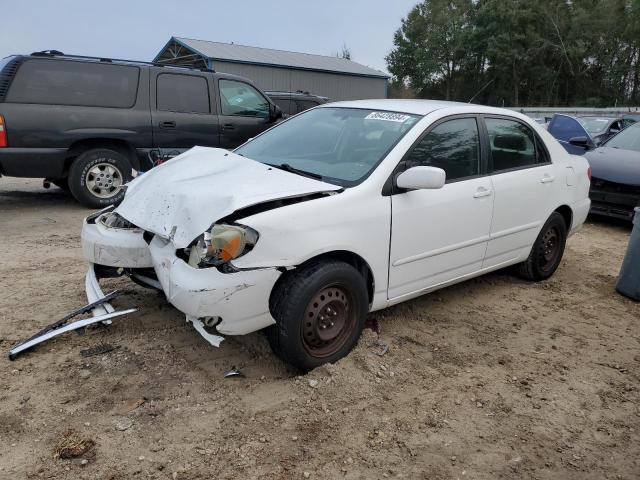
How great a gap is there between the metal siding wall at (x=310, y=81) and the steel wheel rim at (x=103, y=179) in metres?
18.9

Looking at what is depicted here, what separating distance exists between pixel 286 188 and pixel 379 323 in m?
1.45

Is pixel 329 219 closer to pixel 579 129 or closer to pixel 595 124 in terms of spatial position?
pixel 579 129

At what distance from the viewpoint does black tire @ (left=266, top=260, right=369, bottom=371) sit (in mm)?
2992

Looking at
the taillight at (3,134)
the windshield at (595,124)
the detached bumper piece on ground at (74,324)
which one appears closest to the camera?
the detached bumper piece on ground at (74,324)

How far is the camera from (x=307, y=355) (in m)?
3.15

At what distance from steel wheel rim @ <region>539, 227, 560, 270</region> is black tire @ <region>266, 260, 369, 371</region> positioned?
2.43 meters

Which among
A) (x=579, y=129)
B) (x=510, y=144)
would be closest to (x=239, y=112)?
(x=510, y=144)

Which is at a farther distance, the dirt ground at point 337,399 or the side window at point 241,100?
the side window at point 241,100

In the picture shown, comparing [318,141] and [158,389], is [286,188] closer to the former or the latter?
[318,141]

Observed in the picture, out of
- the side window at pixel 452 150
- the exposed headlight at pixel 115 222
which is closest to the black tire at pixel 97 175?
the exposed headlight at pixel 115 222

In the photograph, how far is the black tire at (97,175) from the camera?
22.9 feet

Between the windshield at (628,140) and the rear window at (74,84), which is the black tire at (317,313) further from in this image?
the windshield at (628,140)

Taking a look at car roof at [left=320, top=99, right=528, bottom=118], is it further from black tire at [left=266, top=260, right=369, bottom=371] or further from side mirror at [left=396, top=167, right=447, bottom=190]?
black tire at [left=266, top=260, right=369, bottom=371]

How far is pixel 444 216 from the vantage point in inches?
149
